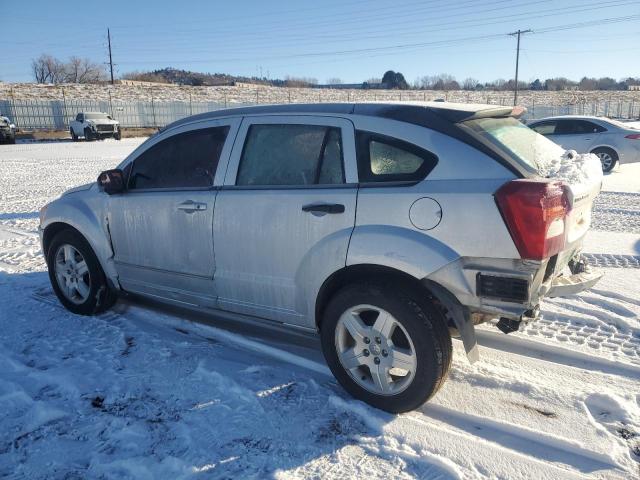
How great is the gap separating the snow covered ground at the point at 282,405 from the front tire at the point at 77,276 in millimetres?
139

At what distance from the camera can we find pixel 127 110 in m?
45.2

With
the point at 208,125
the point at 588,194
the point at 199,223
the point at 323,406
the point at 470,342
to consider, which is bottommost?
the point at 323,406

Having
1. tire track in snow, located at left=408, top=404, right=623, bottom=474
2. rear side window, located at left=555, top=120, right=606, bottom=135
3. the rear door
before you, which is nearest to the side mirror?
the rear door

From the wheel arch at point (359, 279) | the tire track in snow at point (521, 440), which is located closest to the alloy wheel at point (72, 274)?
the wheel arch at point (359, 279)

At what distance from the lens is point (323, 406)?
126 inches

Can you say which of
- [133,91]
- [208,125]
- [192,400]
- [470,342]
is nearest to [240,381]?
[192,400]

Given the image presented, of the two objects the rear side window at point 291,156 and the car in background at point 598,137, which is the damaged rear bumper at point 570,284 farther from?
the car in background at point 598,137

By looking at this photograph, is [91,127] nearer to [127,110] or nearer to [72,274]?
[127,110]

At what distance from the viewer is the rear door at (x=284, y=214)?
3.23 m

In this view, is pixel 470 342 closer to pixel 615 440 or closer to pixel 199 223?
pixel 615 440

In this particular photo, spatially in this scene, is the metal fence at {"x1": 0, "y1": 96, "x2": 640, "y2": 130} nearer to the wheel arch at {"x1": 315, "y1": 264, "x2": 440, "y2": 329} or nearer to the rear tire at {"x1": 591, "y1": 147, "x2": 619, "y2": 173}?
the rear tire at {"x1": 591, "y1": 147, "x2": 619, "y2": 173}

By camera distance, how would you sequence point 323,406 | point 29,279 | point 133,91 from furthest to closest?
point 133,91 → point 29,279 → point 323,406

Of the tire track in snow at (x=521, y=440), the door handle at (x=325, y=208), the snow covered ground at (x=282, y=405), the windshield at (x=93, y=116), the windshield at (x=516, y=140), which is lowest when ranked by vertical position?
the tire track in snow at (x=521, y=440)

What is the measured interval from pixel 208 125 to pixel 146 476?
8.02 ft
